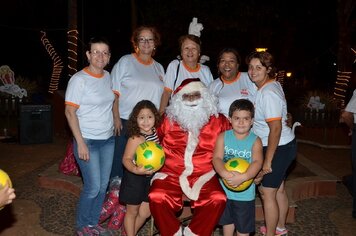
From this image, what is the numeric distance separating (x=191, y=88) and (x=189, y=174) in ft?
3.04

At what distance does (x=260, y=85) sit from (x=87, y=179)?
2.04 meters

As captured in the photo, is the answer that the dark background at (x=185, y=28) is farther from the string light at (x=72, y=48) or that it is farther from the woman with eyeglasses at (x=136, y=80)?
the woman with eyeglasses at (x=136, y=80)

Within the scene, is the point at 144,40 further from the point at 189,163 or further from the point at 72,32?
the point at 72,32

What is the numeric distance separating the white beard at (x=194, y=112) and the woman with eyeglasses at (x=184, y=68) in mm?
533

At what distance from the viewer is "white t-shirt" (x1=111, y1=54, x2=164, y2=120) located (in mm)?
4457

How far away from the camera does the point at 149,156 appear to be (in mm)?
3658

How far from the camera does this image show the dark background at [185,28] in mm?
15742

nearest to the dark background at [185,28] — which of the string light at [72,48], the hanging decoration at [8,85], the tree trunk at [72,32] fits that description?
the tree trunk at [72,32]

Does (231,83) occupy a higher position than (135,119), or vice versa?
(231,83)

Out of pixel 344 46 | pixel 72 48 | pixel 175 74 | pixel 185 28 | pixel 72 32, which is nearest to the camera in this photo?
pixel 175 74

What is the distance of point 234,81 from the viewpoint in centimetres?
442

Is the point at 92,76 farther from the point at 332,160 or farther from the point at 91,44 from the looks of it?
the point at 332,160

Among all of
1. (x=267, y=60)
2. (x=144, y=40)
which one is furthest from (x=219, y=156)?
(x=144, y=40)

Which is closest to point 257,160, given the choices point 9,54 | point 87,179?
point 87,179
